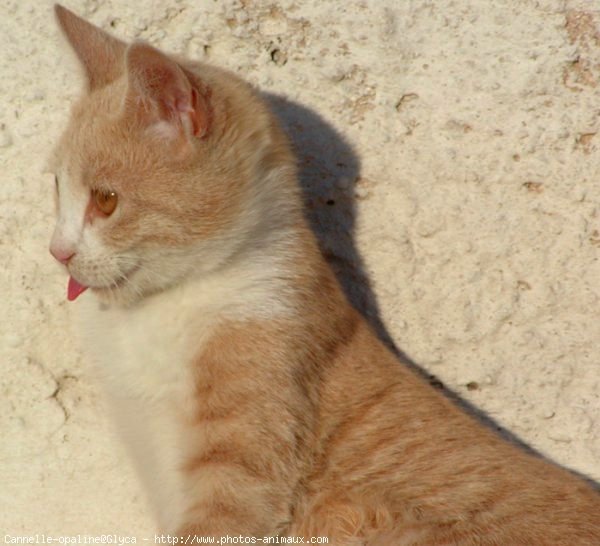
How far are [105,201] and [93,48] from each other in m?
0.51

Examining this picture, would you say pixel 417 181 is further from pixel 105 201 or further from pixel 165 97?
pixel 105 201

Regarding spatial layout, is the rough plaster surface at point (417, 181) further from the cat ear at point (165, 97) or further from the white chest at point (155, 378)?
the cat ear at point (165, 97)

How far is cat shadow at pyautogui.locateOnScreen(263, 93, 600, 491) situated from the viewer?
9.14ft

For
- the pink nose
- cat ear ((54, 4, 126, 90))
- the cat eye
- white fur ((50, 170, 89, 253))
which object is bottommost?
the pink nose

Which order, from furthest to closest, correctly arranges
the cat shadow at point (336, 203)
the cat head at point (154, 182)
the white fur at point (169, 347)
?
1. the cat shadow at point (336, 203)
2. the white fur at point (169, 347)
3. the cat head at point (154, 182)

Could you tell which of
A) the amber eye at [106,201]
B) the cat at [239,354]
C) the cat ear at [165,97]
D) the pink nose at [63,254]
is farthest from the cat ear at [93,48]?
the pink nose at [63,254]

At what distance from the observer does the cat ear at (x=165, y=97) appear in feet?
7.06

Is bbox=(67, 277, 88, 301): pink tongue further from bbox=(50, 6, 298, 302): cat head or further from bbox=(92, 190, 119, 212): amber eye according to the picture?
bbox=(92, 190, 119, 212): amber eye

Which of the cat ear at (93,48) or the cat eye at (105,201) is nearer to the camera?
the cat eye at (105,201)

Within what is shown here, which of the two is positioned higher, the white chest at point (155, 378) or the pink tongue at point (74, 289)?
the pink tongue at point (74, 289)

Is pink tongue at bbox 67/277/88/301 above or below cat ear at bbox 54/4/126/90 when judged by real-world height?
below

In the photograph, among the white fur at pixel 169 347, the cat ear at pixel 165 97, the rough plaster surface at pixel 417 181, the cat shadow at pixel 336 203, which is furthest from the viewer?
the cat shadow at pixel 336 203

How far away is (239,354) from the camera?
231 cm

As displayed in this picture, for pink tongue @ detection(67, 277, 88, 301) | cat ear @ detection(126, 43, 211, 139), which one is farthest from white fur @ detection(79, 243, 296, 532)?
cat ear @ detection(126, 43, 211, 139)
